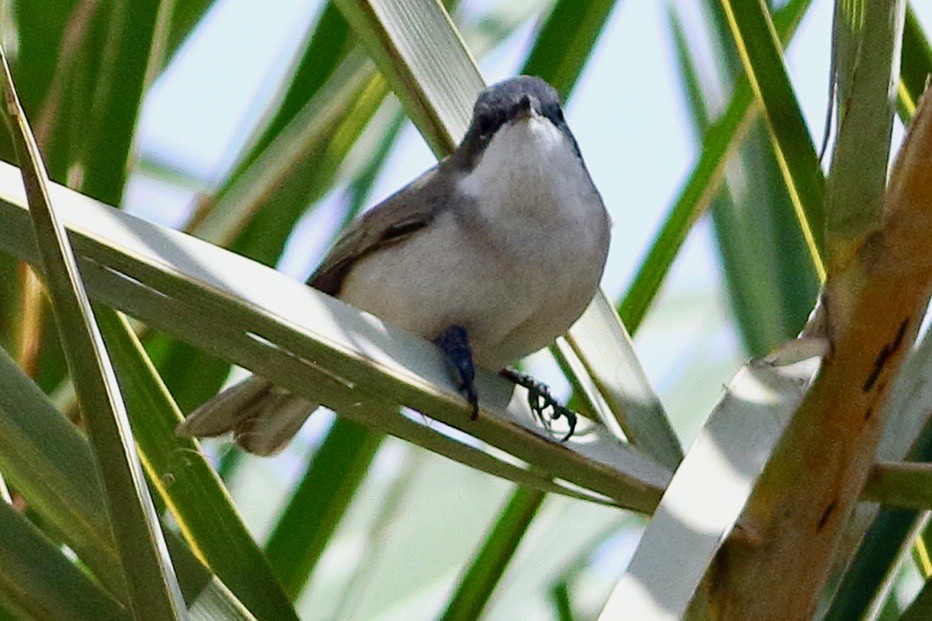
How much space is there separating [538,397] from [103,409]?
1064mm

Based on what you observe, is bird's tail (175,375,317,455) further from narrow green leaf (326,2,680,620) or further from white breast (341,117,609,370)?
narrow green leaf (326,2,680,620)

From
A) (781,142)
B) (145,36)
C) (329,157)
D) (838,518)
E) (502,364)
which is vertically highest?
(145,36)

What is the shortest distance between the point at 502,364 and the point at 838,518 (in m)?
0.82

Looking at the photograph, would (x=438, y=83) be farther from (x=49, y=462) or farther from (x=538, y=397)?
(x=538, y=397)

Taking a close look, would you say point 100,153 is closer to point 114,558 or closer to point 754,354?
point 114,558

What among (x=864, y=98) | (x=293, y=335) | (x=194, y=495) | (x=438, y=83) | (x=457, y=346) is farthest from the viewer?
(x=457, y=346)

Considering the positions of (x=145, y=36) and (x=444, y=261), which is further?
(x=444, y=261)

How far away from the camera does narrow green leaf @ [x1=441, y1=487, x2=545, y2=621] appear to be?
1112 millimetres

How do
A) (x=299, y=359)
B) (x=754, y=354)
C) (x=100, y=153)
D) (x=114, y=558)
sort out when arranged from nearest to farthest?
(x=299, y=359)
(x=114, y=558)
(x=100, y=153)
(x=754, y=354)

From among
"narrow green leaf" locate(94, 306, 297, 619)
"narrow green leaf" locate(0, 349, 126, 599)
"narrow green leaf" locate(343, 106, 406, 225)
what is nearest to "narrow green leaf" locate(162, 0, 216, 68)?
"narrow green leaf" locate(343, 106, 406, 225)

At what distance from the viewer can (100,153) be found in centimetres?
117

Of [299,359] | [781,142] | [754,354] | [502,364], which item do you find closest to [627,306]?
[754,354]

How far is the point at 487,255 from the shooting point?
1.57m

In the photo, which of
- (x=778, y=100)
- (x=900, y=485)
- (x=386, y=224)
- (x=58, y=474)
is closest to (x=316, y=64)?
(x=386, y=224)
